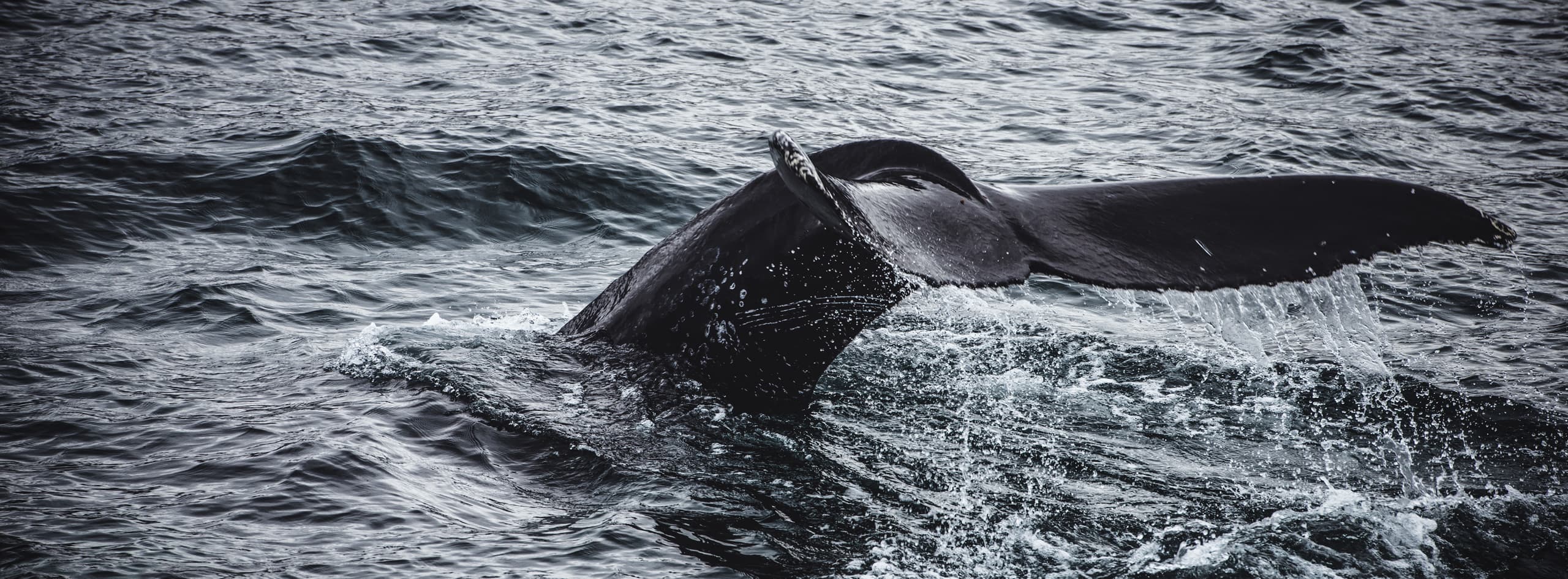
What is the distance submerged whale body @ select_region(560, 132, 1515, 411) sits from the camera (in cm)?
379

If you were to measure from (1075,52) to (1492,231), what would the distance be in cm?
1466

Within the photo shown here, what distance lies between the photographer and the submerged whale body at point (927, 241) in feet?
12.5

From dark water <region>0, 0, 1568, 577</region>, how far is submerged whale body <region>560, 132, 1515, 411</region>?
0.24 m

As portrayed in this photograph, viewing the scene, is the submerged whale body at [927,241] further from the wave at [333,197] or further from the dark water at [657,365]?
the wave at [333,197]

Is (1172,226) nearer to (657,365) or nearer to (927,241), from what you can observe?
(927,241)

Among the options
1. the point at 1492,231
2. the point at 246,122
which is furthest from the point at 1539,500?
the point at 246,122

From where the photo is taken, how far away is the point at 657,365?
208 inches

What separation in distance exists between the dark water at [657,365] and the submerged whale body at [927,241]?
0.24m

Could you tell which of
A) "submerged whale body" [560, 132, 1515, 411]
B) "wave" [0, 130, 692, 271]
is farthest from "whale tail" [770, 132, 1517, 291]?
"wave" [0, 130, 692, 271]

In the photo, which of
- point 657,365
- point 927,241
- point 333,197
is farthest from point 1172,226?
point 333,197

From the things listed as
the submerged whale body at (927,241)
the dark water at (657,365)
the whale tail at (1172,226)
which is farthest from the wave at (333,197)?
the whale tail at (1172,226)

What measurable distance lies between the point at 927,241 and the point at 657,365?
1.87 metres

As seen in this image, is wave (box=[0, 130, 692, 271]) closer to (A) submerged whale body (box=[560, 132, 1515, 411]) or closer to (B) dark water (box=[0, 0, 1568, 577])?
(B) dark water (box=[0, 0, 1568, 577])

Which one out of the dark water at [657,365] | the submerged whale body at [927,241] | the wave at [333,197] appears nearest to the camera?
the submerged whale body at [927,241]
